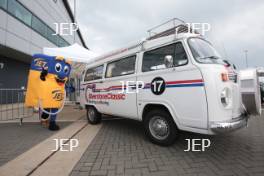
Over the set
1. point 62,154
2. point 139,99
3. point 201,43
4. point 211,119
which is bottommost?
point 62,154

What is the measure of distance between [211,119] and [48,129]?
4922mm

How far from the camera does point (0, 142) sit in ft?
13.8

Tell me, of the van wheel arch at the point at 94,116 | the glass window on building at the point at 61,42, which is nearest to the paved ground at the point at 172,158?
the van wheel arch at the point at 94,116

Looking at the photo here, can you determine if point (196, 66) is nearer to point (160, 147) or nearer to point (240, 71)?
point (240, 71)

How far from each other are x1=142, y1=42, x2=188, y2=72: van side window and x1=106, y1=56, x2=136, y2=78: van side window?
0.44 m

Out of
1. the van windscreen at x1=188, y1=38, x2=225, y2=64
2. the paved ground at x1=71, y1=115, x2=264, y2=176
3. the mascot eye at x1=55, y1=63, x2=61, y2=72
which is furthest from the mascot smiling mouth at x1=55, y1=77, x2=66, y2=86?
the van windscreen at x1=188, y1=38, x2=225, y2=64

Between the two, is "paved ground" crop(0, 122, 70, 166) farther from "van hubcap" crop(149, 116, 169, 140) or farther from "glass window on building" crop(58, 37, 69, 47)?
"glass window on building" crop(58, 37, 69, 47)

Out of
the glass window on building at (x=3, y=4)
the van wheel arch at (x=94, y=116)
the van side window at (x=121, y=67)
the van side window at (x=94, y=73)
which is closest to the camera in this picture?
the van side window at (x=121, y=67)

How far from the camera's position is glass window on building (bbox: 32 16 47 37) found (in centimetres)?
1555

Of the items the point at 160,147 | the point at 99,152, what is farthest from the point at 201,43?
the point at 99,152

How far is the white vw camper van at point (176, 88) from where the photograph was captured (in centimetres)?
282

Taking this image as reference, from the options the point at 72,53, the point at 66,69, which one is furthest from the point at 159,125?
the point at 72,53

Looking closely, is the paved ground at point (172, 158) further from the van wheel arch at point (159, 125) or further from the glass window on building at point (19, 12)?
the glass window on building at point (19, 12)

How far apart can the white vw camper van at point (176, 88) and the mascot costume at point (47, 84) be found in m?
1.65
